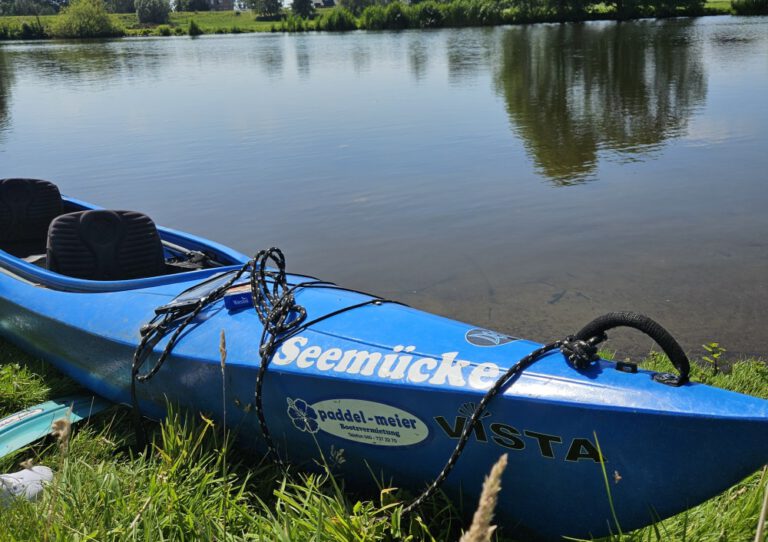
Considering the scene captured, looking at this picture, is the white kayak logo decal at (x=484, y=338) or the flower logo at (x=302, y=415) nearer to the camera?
the white kayak logo decal at (x=484, y=338)

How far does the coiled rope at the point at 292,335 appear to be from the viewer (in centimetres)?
241

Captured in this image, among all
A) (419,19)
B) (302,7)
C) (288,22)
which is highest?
(302,7)

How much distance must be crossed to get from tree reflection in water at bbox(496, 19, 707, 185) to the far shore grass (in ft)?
77.7

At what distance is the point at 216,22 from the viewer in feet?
295

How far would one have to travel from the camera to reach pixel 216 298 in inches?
144

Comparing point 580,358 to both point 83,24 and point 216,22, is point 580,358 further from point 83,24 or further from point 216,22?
point 216,22

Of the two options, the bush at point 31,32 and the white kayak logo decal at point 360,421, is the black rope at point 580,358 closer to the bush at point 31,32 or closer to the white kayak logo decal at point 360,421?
the white kayak logo decal at point 360,421

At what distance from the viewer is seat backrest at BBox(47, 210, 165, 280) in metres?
4.50

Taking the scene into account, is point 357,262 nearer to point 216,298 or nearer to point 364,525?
point 216,298

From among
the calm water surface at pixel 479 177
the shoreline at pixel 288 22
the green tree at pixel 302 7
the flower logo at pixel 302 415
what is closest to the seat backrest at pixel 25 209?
the calm water surface at pixel 479 177

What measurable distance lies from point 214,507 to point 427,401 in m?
0.95

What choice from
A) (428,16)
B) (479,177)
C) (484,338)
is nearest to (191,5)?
(428,16)

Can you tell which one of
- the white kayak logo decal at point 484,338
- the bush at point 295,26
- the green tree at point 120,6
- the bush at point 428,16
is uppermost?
the green tree at point 120,6

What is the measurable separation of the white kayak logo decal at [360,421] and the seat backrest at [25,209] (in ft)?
12.1
